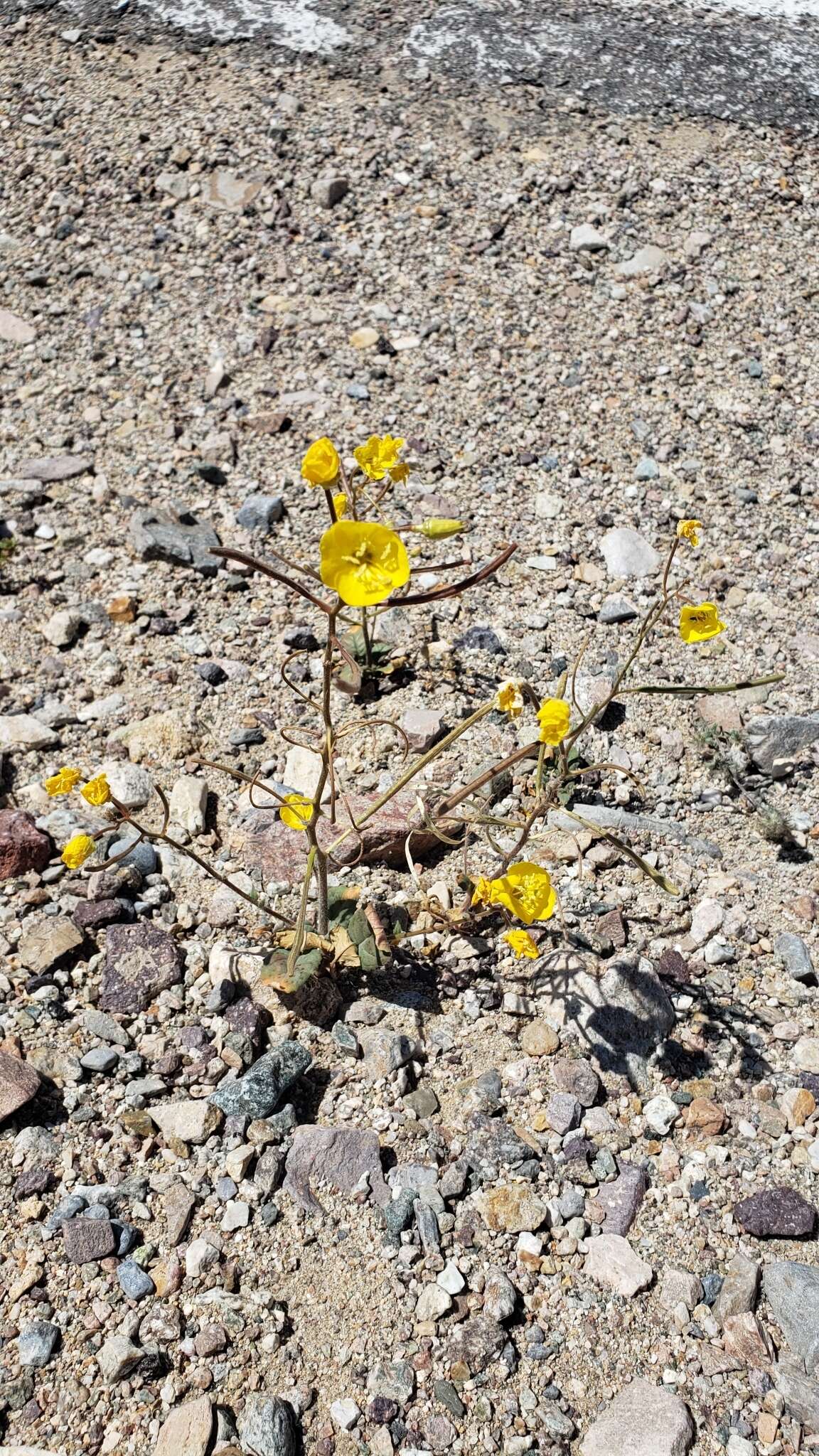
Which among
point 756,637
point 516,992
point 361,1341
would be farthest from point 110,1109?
point 756,637

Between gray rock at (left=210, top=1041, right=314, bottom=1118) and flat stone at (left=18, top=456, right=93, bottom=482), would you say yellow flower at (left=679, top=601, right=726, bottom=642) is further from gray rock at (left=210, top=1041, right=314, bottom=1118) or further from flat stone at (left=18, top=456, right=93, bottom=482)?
flat stone at (left=18, top=456, right=93, bottom=482)

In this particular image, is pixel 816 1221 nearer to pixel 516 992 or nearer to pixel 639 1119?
pixel 639 1119

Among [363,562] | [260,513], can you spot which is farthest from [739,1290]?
[260,513]

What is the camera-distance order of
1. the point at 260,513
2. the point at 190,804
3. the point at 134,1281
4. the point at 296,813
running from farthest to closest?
1. the point at 260,513
2. the point at 190,804
3. the point at 296,813
4. the point at 134,1281

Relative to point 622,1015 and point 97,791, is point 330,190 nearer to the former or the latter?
point 97,791

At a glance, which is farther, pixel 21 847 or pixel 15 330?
pixel 15 330

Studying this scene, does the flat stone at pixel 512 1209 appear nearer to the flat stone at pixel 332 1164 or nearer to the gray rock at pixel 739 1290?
the flat stone at pixel 332 1164
